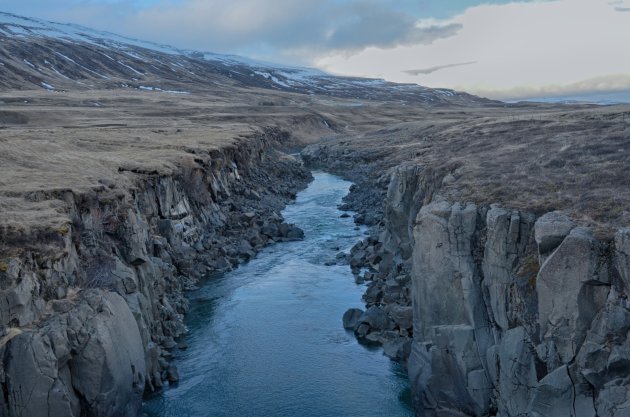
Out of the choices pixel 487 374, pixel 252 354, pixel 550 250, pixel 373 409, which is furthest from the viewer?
pixel 252 354

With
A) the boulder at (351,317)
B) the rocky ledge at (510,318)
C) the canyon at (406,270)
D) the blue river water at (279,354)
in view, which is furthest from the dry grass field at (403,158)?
the blue river water at (279,354)

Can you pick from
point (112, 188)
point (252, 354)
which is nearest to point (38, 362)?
point (252, 354)

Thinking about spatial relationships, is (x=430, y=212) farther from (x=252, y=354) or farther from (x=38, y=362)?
(x=38, y=362)

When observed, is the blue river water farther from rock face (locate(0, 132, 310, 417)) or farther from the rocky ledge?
the rocky ledge

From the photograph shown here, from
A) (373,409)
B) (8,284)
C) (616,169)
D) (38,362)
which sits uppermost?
(616,169)

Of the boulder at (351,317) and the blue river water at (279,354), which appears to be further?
the boulder at (351,317)

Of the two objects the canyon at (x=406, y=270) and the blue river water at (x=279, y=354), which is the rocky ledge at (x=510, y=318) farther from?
the blue river water at (x=279, y=354)

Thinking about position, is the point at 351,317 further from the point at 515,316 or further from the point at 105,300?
the point at 105,300

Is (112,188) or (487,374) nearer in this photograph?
(487,374)
